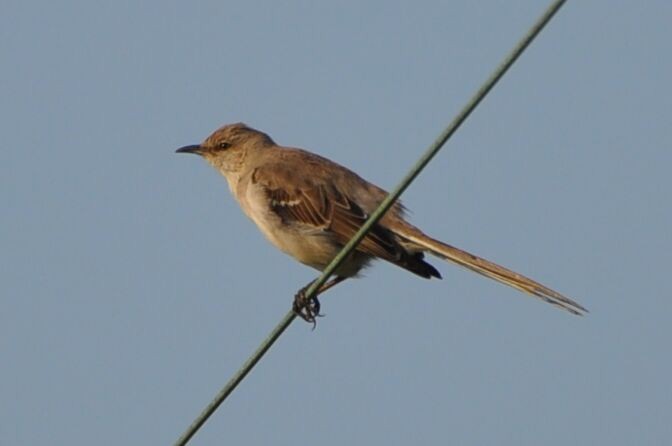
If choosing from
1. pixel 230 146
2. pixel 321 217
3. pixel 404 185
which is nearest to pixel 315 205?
pixel 321 217

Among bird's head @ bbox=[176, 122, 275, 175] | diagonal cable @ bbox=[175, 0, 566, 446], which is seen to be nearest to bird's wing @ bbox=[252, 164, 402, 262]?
bird's head @ bbox=[176, 122, 275, 175]

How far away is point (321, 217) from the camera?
11.5 meters

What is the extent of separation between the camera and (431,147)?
20.0 feet

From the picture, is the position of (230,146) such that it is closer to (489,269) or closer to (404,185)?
(489,269)

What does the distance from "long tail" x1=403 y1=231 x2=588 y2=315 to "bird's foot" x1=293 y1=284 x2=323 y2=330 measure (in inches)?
36.9

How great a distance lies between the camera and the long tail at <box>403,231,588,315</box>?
884 centimetres

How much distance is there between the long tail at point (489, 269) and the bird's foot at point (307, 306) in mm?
936

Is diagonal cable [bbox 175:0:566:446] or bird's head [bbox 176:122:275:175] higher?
bird's head [bbox 176:122:275:175]

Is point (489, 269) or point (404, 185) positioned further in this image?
point (489, 269)

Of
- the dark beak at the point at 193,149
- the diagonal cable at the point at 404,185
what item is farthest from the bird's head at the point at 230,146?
the diagonal cable at the point at 404,185

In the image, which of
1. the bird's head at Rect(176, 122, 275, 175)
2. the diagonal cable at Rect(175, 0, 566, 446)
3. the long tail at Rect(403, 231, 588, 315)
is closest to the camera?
the diagonal cable at Rect(175, 0, 566, 446)

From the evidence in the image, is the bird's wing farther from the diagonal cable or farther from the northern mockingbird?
the diagonal cable

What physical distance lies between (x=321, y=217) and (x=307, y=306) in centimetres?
92

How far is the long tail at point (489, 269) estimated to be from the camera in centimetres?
884
